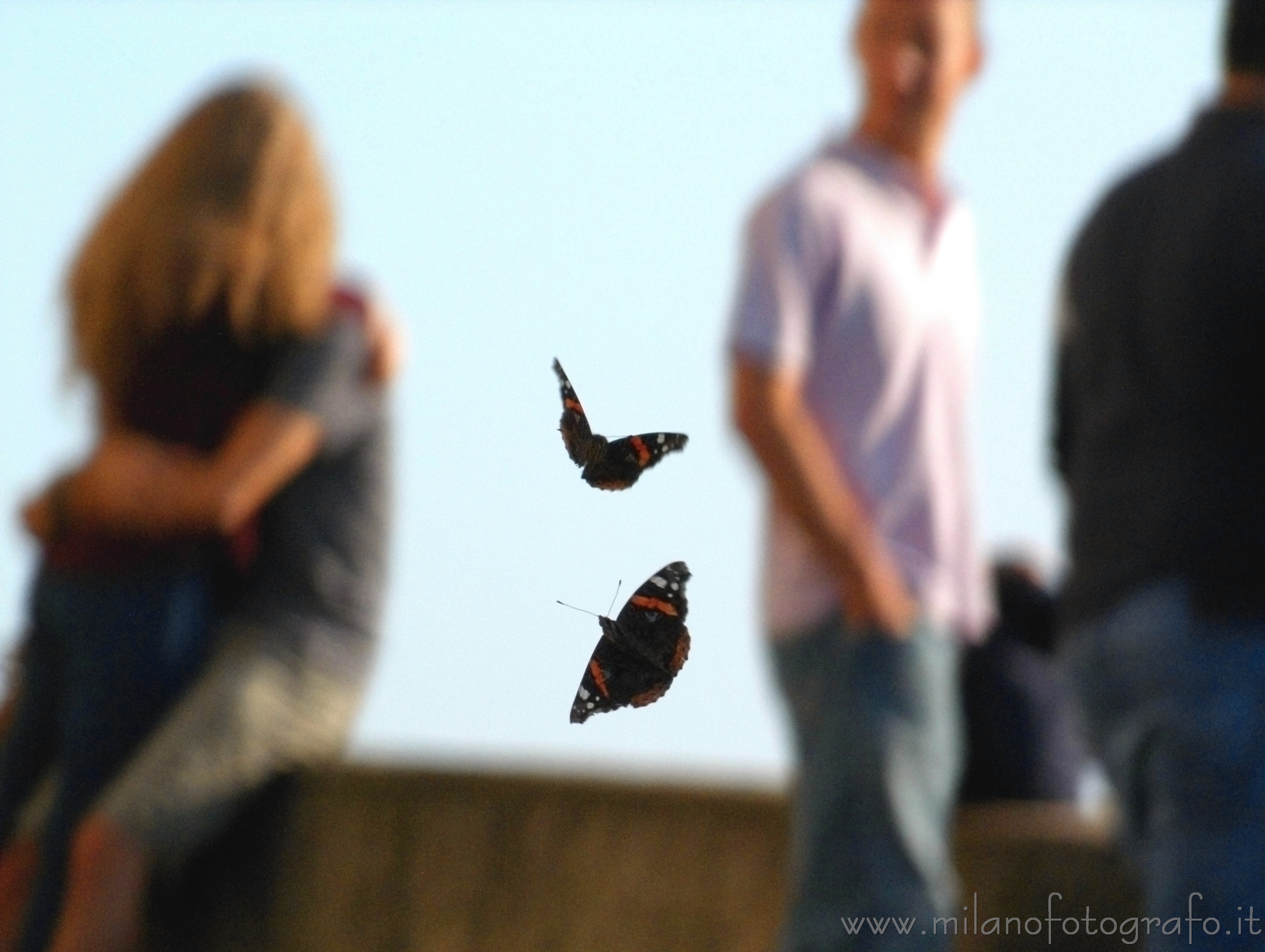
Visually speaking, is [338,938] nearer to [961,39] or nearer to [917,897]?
[917,897]

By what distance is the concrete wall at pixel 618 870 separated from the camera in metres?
2.78

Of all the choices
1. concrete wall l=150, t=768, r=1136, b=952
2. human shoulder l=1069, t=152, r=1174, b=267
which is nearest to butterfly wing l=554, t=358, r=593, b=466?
human shoulder l=1069, t=152, r=1174, b=267

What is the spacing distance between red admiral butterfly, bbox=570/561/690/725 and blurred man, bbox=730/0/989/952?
3.90ft

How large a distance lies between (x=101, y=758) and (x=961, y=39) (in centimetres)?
150

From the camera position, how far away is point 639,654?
2.69 ft

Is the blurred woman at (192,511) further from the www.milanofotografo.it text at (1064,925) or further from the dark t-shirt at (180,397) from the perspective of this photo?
the www.milanofotografo.it text at (1064,925)

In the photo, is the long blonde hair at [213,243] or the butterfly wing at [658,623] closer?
the butterfly wing at [658,623]

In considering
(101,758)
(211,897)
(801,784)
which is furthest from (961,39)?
(211,897)

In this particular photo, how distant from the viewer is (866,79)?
8.67ft

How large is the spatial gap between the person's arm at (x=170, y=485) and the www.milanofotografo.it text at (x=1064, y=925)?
3.22ft

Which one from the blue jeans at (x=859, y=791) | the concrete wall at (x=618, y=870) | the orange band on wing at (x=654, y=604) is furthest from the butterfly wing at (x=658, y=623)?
the concrete wall at (x=618, y=870)

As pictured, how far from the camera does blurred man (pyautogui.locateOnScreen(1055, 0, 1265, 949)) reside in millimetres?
1896

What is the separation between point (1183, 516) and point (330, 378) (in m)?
1.17

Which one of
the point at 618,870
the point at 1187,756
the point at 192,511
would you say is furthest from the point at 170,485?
the point at 1187,756
